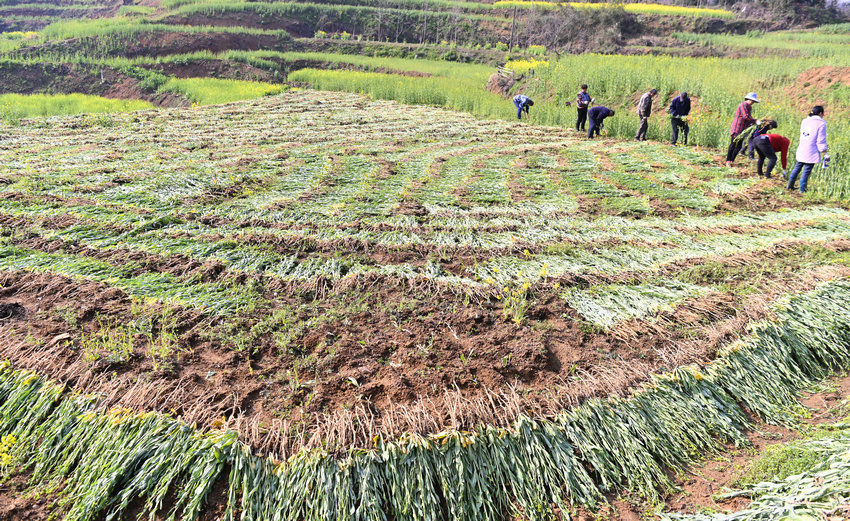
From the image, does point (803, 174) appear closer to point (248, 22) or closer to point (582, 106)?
point (582, 106)

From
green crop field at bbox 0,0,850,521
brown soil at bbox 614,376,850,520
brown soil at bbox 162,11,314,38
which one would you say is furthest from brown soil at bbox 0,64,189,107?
brown soil at bbox 614,376,850,520

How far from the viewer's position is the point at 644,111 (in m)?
10.6

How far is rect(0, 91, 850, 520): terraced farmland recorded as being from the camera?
252 centimetres

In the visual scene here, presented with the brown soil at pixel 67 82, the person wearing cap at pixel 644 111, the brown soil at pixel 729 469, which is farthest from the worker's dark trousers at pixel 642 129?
the brown soil at pixel 67 82

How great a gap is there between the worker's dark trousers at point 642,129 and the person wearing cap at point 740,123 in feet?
7.49

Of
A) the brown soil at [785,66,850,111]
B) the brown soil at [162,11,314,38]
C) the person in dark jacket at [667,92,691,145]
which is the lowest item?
the person in dark jacket at [667,92,691,145]

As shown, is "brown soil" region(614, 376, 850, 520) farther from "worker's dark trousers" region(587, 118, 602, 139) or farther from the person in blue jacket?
the person in blue jacket

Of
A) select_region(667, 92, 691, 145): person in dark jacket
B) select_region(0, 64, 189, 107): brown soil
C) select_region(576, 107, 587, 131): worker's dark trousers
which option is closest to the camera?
select_region(667, 92, 691, 145): person in dark jacket

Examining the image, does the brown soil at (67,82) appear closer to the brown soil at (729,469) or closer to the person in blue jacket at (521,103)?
the person in blue jacket at (521,103)

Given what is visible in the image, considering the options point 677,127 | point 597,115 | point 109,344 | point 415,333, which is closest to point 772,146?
point 677,127

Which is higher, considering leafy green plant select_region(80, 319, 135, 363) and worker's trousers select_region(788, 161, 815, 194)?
worker's trousers select_region(788, 161, 815, 194)

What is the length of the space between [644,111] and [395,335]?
374 inches

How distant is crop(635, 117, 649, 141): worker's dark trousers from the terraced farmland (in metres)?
4.14

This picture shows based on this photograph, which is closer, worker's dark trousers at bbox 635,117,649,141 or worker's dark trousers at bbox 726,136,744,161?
worker's dark trousers at bbox 726,136,744,161
